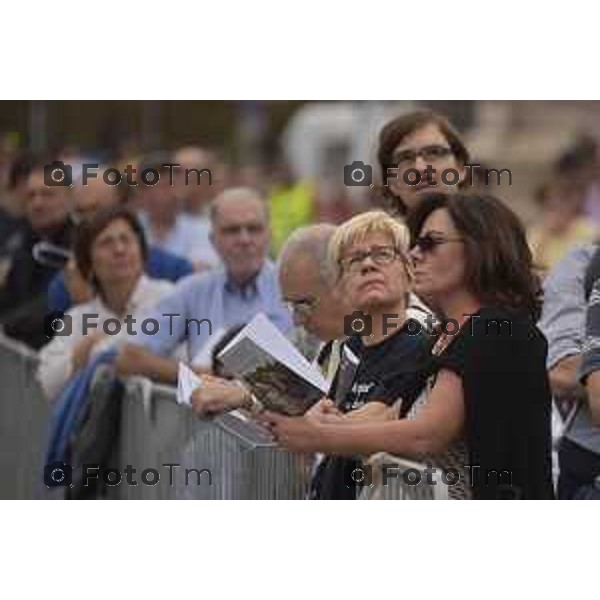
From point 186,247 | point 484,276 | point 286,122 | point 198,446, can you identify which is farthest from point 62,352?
point 286,122

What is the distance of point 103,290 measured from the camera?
28.9 ft

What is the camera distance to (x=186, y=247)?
10.9 metres

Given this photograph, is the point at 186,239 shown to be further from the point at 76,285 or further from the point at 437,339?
the point at 437,339

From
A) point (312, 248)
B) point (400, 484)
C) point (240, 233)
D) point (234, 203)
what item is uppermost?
point (234, 203)

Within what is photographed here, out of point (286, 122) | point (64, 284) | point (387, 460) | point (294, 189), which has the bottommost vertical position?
point (387, 460)

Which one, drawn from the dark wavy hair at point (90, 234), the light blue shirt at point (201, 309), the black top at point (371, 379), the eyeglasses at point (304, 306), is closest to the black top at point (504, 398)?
the black top at point (371, 379)

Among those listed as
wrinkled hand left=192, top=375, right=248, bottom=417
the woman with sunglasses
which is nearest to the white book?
wrinkled hand left=192, top=375, right=248, bottom=417

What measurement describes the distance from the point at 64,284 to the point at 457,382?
3.27 m

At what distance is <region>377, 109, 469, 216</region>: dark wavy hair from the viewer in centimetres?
697

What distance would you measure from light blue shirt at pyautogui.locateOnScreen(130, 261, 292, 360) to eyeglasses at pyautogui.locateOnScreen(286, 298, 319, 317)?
3.03ft

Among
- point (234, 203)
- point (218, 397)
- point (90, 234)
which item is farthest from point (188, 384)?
point (90, 234)

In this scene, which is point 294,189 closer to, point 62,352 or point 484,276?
point 62,352

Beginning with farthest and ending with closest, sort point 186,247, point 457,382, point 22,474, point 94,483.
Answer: point 186,247 < point 22,474 < point 94,483 < point 457,382

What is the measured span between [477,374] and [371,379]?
0.41 metres
